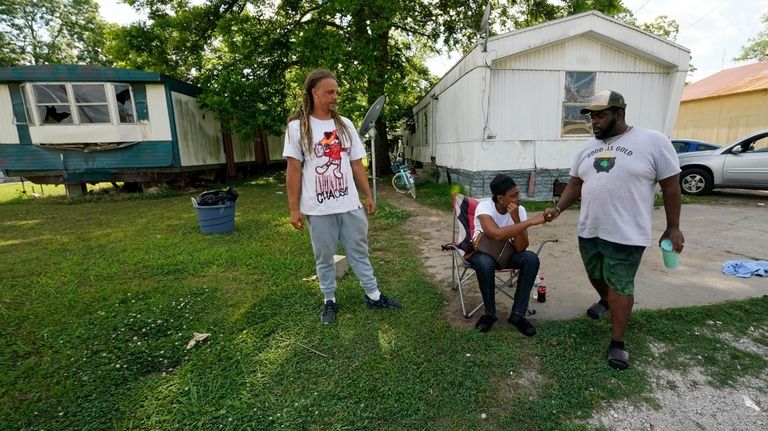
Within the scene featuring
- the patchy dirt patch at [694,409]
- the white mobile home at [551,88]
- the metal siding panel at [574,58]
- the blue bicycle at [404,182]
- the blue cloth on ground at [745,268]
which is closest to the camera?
the patchy dirt patch at [694,409]

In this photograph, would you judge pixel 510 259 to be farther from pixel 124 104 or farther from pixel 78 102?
pixel 78 102

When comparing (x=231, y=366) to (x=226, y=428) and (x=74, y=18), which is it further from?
(x=74, y=18)

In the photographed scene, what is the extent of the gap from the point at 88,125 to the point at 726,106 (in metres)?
23.3

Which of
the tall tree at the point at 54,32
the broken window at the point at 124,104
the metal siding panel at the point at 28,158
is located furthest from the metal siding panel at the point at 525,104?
the tall tree at the point at 54,32

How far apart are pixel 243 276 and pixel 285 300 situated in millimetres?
891

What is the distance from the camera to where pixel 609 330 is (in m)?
2.75

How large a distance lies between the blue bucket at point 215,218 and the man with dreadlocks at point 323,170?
333 centimetres

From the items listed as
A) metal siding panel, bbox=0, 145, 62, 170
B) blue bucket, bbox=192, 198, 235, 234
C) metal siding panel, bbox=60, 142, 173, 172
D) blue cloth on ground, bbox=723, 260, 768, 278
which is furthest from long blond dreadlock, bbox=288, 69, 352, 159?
metal siding panel, bbox=0, 145, 62, 170

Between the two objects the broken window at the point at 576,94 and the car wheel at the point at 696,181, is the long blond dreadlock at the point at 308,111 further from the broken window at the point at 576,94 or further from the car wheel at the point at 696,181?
the car wheel at the point at 696,181

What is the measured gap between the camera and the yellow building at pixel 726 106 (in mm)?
14539

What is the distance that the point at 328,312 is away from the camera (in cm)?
298

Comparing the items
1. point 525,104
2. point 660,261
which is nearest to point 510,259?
point 660,261

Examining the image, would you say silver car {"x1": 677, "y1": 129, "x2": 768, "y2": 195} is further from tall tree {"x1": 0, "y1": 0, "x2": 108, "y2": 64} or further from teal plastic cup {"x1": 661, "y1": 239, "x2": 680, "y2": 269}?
tall tree {"x1": 0, "y1": 0, "x2": 108, "y2": 64}

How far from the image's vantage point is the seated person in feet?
8.78
